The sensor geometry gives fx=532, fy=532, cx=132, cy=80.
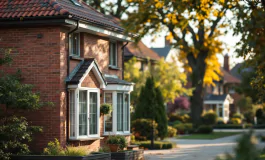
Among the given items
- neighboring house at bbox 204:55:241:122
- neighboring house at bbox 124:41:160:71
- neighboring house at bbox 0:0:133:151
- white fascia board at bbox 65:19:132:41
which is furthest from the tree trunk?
neighboring house at bbox 204:55:241:122

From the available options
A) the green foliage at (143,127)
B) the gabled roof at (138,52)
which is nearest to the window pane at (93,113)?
the green foliage at (143,127)

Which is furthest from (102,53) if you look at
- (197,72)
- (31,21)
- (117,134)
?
(197,72)

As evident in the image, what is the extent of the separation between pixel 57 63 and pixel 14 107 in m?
2.27

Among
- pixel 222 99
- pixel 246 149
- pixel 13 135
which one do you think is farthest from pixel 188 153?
pixel 222 99

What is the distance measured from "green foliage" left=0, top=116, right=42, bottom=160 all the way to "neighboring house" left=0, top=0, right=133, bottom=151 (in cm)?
83

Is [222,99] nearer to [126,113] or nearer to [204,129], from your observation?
[204,129]

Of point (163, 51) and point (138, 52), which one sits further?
point (163, 51)

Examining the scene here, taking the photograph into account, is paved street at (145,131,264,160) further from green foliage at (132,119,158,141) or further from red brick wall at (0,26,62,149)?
red brick wall at (0,26,62,149)

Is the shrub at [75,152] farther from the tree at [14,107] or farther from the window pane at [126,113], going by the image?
the window pane at [126,113]

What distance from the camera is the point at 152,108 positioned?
27750 mm

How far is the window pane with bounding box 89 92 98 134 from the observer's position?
64.6ft

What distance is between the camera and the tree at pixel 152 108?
27.8 metres

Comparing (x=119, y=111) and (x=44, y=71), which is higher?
(x=44, y=71)

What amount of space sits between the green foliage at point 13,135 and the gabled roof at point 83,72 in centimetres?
223
